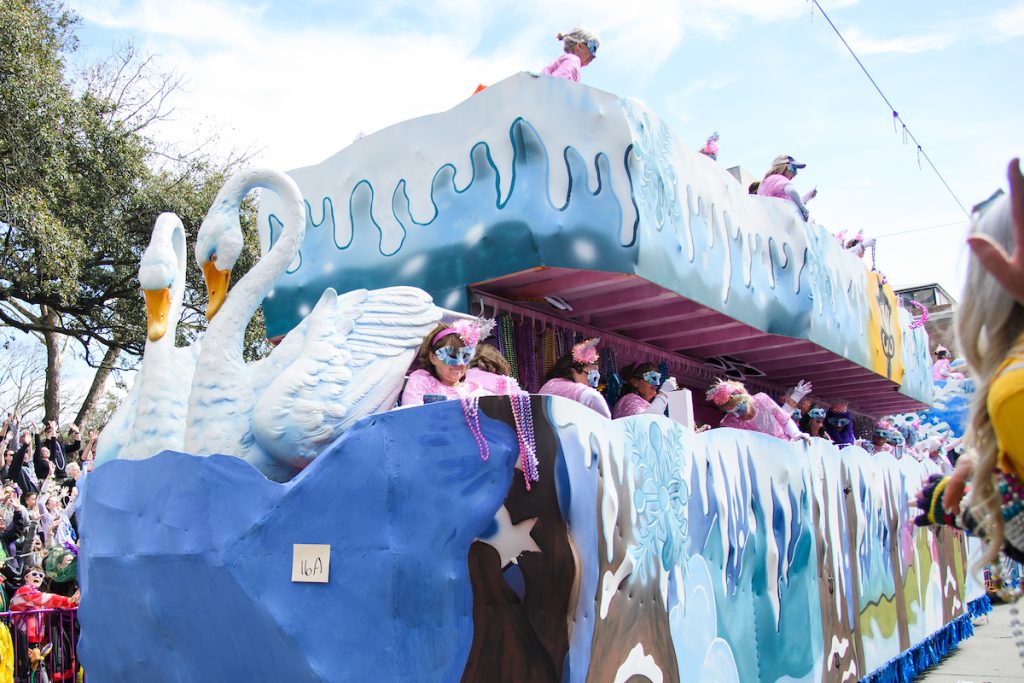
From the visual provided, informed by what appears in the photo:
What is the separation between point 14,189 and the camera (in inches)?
436

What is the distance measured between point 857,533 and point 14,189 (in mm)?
10227

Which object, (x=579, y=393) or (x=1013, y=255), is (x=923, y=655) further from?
(x=1013, y=255)

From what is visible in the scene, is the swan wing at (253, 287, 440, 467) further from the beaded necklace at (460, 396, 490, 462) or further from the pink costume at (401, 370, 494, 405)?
the beaded necklace at (460, 396, 490, 462)

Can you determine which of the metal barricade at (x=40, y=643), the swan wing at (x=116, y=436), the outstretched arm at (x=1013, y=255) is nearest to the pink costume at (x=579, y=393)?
the swan wing at (x=116, y=436)

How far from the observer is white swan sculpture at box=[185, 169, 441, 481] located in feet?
12.5

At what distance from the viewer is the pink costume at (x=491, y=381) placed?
4488 mm

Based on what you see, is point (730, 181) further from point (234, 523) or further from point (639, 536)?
point (234, 523)

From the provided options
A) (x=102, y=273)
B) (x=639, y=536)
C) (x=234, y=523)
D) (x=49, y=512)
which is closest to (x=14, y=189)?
(x=102, y=273)

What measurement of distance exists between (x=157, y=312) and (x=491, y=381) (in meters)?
1.69

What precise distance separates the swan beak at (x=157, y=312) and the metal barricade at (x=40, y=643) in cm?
316

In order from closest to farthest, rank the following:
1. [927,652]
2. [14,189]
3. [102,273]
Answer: [927,652] < [14,189] < [102,273]

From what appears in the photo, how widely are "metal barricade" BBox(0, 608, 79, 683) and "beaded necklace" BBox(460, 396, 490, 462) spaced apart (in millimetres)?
4414

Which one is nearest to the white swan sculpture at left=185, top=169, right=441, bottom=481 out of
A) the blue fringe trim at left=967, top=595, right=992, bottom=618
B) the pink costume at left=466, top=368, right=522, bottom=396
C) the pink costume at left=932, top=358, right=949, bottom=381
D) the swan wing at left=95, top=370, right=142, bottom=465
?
the pink costume at left=466, top=368, right=522, bottom=396

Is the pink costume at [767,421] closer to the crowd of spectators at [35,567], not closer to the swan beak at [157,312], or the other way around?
the swan beak at [157,312]
